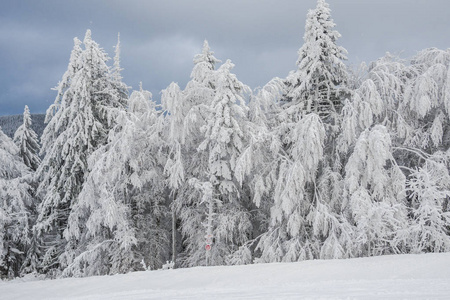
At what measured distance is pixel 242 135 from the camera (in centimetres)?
1398

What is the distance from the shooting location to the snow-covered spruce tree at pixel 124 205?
14.7 meters

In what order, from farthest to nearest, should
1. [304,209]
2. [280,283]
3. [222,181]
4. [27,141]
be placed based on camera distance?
[27,141], [222,181], [304,209], [280,283]

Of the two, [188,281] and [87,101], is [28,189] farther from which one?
[188,281]

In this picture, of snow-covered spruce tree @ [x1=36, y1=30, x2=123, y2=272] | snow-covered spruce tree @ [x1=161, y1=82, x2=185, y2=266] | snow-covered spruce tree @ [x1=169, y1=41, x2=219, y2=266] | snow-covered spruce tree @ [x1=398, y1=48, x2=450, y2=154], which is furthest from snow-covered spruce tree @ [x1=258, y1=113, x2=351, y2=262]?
snow-covered spruce tree @ [x1=36, y1=30, x2=123, y2=272]

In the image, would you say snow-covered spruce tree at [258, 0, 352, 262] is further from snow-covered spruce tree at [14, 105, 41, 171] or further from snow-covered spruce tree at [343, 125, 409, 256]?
snow-covered spruce tree at [14, 105, 41, 171]

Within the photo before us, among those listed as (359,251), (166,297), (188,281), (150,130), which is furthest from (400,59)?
(166,297)

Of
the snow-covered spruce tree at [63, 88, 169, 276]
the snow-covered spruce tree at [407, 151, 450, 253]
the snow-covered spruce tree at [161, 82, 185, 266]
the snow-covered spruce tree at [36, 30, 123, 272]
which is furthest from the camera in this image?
the snow-covered spruce tree at [36, 30, 123, 272]

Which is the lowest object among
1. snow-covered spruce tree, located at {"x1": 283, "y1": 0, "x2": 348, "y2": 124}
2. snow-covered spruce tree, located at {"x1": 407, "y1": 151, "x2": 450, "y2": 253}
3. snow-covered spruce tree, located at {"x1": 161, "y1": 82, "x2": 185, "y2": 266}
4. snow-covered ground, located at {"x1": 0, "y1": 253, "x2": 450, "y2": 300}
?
snow-covered ground, located at {"x1": 0, "y1": 253, "x2": 450, "y2": 300}

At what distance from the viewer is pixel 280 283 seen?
8.36 meters

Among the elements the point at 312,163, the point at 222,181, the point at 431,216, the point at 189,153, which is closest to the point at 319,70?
the point at 312,163

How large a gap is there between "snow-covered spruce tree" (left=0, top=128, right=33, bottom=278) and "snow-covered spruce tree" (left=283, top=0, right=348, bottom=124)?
45.6ft

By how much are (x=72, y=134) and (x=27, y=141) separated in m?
10.3

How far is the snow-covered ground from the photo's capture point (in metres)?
6.63

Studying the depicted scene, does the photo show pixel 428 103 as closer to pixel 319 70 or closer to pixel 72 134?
pixel 319 70
